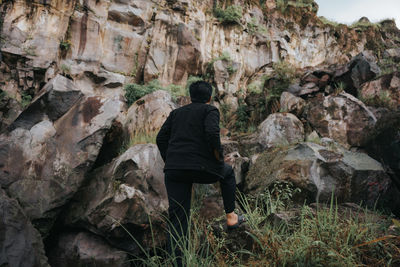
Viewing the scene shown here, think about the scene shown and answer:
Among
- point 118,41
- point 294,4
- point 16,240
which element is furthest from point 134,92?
point 294,4

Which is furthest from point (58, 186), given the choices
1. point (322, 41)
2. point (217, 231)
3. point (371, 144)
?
point (322, 41)

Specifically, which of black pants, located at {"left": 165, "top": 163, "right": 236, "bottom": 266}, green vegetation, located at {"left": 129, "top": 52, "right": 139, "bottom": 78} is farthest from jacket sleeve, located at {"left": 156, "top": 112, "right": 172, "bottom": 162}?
green vegetation, located at {"left": 129, "top": 52, "right": 139, "bottom": 78}

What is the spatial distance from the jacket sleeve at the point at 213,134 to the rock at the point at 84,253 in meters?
2.39

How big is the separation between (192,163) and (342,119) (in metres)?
6.02

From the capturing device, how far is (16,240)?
338 cm

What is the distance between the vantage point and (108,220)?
13.9ft

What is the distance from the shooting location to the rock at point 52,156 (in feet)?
15.1

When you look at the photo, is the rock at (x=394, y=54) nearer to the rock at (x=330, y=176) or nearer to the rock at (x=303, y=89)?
the rock at (x=303, y=89)

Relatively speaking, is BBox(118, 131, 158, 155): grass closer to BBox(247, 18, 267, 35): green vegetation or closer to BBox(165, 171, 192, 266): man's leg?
BBox(165, 171, 192, 266): man's leg

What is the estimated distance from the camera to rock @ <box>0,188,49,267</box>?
322 cm

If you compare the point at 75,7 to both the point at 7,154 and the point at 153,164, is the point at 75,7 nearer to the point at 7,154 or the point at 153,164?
the point at 7,154

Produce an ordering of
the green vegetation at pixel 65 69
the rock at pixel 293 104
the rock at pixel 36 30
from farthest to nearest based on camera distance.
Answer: the green vegetation at pixel 65 69 → the rock at pixel 36 30 → the rock at pixel 293 104

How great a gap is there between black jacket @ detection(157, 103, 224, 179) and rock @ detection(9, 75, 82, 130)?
3.79 metres

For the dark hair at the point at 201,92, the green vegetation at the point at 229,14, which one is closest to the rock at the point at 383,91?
the dark hair at the point at 201,92
